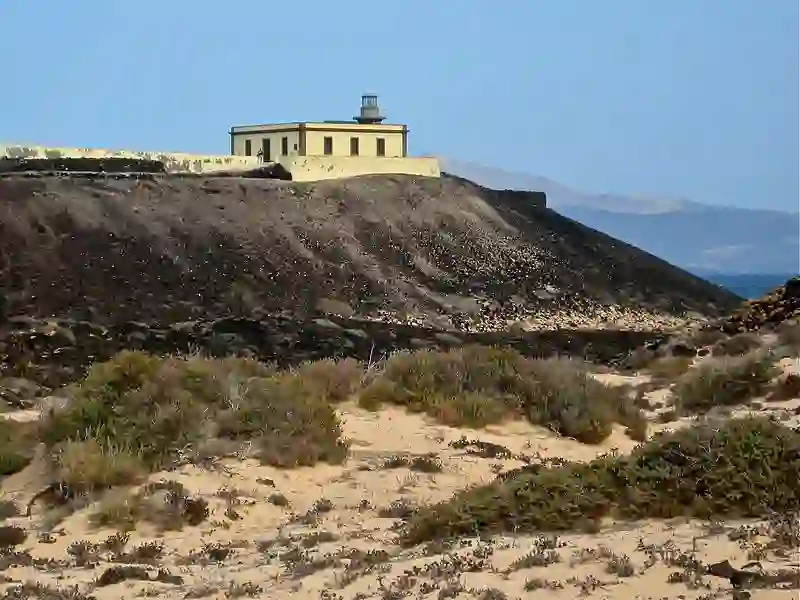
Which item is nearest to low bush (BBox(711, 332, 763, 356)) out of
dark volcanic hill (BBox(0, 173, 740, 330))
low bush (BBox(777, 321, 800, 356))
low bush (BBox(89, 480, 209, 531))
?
low bush (BBox(777, 321, 800, 356))

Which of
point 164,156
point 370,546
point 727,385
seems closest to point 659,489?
point 370,546

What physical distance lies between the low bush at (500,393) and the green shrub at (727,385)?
1.32m

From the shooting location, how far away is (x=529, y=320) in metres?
49.4

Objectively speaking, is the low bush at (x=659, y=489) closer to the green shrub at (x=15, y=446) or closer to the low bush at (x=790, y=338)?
the green shrub at (x=15, y=446)

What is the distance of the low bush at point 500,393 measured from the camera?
49.5 ft

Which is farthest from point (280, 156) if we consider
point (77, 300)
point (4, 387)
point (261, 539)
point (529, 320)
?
point (261, 539)

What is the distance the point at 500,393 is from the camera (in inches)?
618

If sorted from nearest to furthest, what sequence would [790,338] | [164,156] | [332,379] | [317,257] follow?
[332,379]
[790,338]
[317,257]
[164,156]

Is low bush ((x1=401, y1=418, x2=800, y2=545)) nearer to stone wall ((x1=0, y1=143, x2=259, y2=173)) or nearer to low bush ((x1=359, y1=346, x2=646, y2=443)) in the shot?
low bush ((x1=359, y1=346, x2=646, y2=443))

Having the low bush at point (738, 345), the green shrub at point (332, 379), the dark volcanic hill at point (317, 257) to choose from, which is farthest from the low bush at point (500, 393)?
the dark volcanic hill at point (317, 257)

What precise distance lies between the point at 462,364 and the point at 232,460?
4504mm

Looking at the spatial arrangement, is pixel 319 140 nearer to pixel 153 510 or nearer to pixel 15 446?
pixel 15 446

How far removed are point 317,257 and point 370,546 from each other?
39.3m

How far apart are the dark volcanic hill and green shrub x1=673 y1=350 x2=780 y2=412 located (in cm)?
2425
